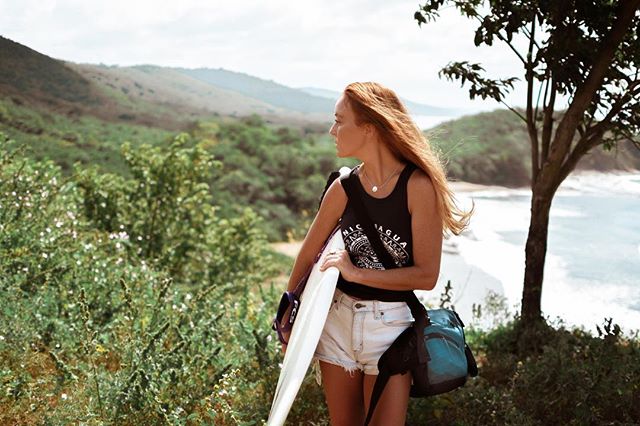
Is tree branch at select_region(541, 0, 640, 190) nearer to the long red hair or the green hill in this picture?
the long red hair

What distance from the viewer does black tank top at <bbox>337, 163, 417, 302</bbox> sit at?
2586 mm

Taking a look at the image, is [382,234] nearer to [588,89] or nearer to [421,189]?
[421,189]

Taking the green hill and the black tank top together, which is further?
the green hill

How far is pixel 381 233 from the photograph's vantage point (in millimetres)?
2613

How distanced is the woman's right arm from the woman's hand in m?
0.12

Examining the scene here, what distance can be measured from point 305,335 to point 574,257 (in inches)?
215

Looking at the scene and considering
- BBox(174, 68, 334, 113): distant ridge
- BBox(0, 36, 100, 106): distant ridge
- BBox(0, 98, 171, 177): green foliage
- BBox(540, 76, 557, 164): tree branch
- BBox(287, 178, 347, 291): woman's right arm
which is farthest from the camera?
BBox(174, 68, 334, 113): distant ridge

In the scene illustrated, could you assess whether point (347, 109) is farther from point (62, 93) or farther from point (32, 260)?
point (62, 93)

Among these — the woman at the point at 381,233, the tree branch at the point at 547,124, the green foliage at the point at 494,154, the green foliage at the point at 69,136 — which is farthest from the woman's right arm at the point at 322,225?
the green foliage at the point at 494,154

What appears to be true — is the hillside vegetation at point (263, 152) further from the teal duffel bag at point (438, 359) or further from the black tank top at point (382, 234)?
the teal duffel bag at point (438, 359)

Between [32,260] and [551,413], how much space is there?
328 centimetres

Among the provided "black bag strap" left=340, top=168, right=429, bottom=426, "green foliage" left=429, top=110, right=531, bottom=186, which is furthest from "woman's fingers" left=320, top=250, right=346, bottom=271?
"green foliage" left=429, top=110, right=531, bottom=186

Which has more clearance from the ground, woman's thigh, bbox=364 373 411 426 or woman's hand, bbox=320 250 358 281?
woman's hand, bbox=320 250 358 281

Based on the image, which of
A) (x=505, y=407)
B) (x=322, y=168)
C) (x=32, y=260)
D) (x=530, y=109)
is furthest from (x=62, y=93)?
(x=505, y=407)
